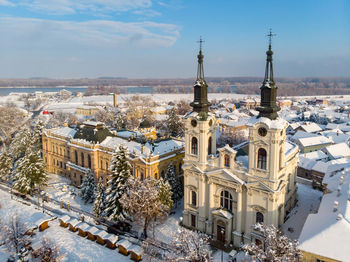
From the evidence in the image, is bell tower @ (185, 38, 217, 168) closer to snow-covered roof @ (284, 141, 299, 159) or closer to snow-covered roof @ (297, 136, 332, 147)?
snow-covered roof @ (284, 141, 299, 159)

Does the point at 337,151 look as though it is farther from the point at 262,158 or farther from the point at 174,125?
the point at 174,125

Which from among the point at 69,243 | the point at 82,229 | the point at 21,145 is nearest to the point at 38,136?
the point at 21,145

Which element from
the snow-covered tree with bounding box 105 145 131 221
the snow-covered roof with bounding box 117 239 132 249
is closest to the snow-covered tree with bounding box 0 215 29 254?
the snow-covered tree with bounding box 105 145 131 221

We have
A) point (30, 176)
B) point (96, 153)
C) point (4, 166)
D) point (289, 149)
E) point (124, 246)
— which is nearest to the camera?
point (124, 246)

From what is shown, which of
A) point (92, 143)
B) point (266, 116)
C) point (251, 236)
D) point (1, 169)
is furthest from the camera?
point (1, 169)

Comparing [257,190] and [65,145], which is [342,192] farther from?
[65,145]

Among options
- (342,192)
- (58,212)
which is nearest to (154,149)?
(58,212)
